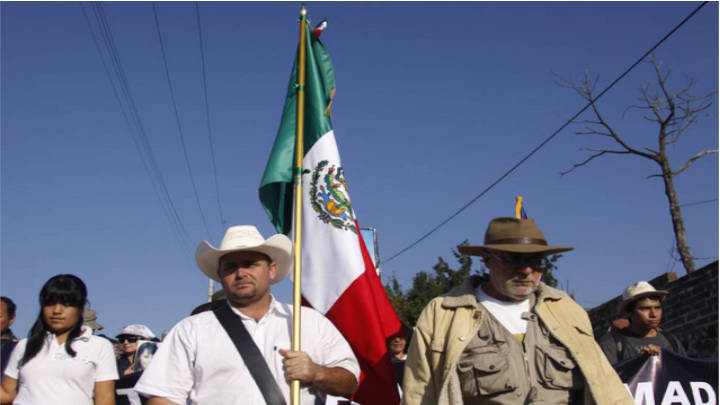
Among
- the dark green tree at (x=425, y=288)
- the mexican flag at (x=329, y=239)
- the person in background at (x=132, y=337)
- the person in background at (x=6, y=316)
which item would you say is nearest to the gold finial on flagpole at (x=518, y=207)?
the mexican flag at (x=329, y=239)

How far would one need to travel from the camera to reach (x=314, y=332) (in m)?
4.61

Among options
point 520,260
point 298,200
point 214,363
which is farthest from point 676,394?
point 214,363

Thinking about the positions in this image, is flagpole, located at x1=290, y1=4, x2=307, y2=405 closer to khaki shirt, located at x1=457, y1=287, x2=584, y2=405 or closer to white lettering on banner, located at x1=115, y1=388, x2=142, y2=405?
khaki shirt, located at x1=457, y1=287, x2=584, y2=405

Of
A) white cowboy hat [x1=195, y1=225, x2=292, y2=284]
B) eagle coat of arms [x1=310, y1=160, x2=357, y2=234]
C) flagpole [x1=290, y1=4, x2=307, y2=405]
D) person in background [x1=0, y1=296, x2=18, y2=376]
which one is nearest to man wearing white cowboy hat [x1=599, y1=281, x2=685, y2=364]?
eagle coat of arms [x1=310, y1=160, x2=357, y2=234]

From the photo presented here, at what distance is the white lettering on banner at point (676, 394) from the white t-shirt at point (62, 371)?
13.9 feet

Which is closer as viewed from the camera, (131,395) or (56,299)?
(56,299)

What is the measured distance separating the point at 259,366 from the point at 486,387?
4.07 feet

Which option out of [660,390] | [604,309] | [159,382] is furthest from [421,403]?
[604,309]

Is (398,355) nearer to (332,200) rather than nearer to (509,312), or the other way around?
(332,200)

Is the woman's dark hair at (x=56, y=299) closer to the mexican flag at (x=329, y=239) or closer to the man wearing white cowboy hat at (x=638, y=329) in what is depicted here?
the mexican flag at (x=329, y=239)

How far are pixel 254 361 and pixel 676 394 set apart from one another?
4179 mm

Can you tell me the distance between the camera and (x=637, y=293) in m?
6.96

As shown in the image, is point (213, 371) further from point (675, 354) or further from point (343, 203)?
point (675, 354)

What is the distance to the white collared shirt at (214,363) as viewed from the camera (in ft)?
13.6
